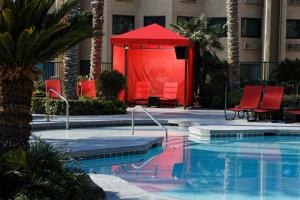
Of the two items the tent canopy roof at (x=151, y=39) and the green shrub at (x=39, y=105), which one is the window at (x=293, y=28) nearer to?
the tent canopy roof at (x=151, y=39)

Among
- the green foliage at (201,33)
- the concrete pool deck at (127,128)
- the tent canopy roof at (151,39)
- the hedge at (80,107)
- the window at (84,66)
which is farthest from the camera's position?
the window at (84,66)

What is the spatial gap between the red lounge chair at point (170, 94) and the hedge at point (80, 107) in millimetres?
4830

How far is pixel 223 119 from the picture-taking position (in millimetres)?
20859

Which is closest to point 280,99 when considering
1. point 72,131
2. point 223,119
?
point 223,119

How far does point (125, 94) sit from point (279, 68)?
9.18 meters

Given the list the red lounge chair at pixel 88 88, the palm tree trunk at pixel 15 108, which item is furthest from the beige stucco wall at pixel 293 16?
the palm tree trunk at pixel 15 108

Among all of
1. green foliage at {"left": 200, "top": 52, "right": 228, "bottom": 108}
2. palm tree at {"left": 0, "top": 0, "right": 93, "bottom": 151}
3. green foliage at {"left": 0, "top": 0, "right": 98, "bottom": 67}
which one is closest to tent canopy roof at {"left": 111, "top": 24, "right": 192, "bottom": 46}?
green foliage at {"left": 200, "top": 52, "right": 228, "bottom": 108}

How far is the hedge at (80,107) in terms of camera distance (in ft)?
66.9

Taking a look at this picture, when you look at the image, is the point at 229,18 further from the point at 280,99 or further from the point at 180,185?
the point at 180,185

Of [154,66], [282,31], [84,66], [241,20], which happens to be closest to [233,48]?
[154,66]

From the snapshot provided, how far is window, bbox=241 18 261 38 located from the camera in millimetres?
36750

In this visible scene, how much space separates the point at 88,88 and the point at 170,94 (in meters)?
4.56

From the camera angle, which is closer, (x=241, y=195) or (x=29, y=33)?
(x=29, y=33)

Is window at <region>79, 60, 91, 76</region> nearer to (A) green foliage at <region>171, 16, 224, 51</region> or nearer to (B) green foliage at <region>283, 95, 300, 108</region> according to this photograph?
(A) green foliage at <region>171, 16, 224, 51</region>
